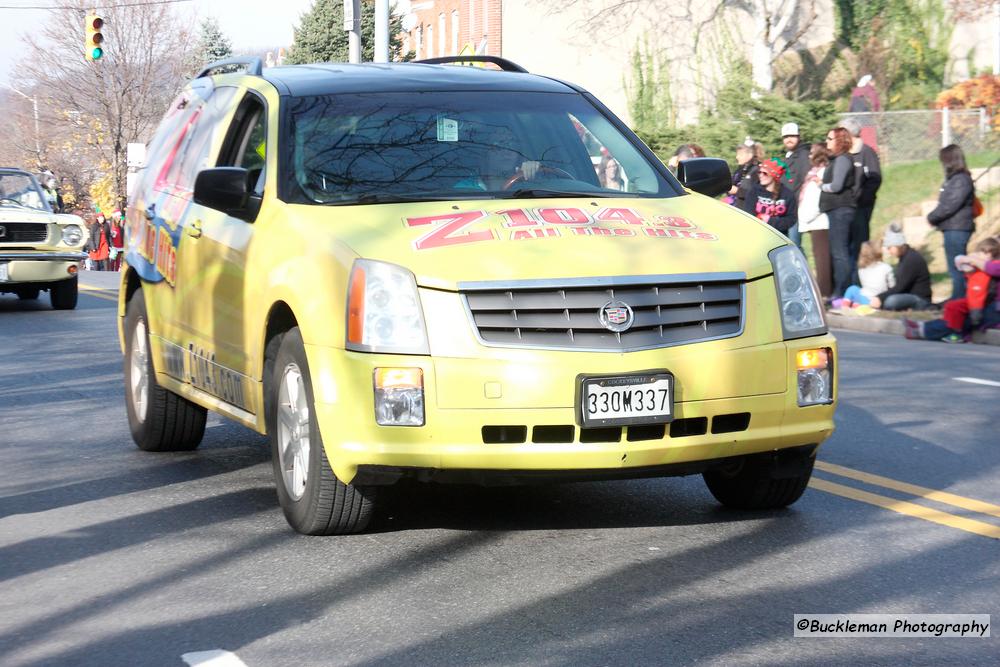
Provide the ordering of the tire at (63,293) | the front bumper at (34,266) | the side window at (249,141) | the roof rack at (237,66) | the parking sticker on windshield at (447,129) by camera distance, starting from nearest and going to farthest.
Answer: the parking sticker on windshield at (447,129) → the side window at (249,141) → the roof rack at (237,66) → the front bumper at (34,266) → the tire at (63,293)

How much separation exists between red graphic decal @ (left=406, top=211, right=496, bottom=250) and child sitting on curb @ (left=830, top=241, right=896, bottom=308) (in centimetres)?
1183

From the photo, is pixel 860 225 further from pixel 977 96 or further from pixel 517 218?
pixel 977 96

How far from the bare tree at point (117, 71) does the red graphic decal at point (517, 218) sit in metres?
58.0

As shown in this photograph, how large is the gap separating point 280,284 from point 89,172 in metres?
69.0

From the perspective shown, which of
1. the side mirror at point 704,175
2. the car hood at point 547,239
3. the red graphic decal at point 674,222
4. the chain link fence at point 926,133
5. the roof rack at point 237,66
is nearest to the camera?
the car hood at point 547,239

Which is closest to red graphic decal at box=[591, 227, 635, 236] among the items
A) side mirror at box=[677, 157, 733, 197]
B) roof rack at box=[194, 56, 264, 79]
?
side mirror at box=[677, 157, 733, 197]

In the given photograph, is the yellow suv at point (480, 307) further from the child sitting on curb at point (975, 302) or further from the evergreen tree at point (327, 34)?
the evergreen tree at point (327, 34)

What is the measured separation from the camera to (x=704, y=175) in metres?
7.23

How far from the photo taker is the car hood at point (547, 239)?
548cm

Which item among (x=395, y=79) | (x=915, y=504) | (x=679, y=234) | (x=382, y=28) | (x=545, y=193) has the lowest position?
(x=915, y=504)

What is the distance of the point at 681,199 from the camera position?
6598mm

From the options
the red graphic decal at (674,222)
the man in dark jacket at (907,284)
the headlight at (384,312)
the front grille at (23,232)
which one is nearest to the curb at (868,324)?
the man in dark jacket at (907,284)

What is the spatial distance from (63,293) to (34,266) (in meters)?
0.46

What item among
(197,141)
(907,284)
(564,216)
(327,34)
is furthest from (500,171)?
(327,34)
